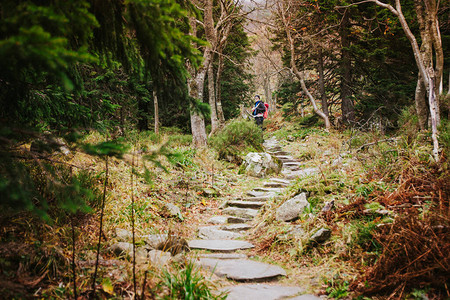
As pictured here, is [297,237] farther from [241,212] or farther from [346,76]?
A: [346,76]

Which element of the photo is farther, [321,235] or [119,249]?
[321,235]

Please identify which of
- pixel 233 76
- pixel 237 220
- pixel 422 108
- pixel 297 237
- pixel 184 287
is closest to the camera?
pixel 184 287

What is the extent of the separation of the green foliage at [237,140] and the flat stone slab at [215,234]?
462 cm

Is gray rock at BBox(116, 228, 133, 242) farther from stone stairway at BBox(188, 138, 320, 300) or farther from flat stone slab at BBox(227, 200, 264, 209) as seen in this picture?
flat stone slab at BBox(227, 200, 264, 209)

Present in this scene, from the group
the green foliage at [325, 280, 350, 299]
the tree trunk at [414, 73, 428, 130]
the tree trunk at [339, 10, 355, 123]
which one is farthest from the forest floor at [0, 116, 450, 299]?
the tree trunk at [339, 10, 355, 123]

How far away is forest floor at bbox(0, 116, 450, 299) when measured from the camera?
200cm

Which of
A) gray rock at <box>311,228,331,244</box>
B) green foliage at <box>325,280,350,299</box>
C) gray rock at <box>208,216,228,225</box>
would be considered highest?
gray rock at <box>311,228,331,244</box>

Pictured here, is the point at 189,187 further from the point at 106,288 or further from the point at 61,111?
the point at 106,288

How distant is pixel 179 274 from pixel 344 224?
2.19 meters

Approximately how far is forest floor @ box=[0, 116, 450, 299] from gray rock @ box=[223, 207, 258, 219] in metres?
0.27

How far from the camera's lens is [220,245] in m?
3.64

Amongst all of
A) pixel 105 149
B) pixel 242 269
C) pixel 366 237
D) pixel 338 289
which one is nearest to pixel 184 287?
pixel 242 269

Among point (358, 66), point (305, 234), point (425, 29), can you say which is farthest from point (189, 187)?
point (358, 66)

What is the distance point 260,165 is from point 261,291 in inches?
216
